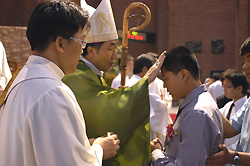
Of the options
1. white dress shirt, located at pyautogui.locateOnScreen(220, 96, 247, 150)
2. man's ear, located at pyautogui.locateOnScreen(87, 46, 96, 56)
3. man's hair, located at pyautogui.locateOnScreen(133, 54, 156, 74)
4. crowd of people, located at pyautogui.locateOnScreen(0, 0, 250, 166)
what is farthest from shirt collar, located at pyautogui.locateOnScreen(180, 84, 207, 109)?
man's hair, located at pyautogui.locateOnScreen(133, 54, 156, 74)

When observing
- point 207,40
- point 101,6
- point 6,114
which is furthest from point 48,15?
point 207,40

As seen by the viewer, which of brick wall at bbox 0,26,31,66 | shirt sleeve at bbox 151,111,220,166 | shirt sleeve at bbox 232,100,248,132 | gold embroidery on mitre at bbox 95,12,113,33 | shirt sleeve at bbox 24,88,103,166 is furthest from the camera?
brick wall at bbox 0,26,31,66

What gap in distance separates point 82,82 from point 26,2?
9141 mm

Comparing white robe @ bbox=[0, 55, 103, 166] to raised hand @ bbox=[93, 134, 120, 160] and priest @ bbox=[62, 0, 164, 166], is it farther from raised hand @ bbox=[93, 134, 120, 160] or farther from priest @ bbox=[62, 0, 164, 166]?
priest @ bbox=[62, 0, 164, 166]

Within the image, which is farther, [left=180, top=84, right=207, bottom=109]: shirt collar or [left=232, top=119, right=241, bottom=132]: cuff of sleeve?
[left=232, top=119, right=241, bottom=132]: cuff of sleeve

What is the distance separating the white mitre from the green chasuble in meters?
0.56

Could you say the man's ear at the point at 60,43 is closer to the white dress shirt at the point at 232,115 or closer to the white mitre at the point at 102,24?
the white mitre at the point at 102,24

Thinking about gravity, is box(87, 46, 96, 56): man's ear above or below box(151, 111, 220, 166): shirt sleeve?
above

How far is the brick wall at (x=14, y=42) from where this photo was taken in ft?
23.2

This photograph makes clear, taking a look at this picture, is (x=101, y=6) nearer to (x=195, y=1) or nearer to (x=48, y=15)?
(x=48, y=15)

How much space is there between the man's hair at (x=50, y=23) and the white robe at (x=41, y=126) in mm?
167

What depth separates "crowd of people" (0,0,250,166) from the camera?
108 cm

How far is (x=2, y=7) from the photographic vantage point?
1086 cm

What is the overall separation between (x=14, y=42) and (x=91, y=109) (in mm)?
6001
